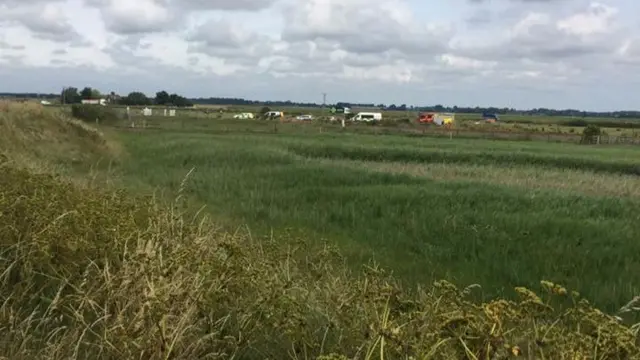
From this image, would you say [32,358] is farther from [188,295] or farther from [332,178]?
[332,178]

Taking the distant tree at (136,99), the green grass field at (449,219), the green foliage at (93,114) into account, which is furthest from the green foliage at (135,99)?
the green grass field at (449,219)

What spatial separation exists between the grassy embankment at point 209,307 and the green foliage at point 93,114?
58307 mm

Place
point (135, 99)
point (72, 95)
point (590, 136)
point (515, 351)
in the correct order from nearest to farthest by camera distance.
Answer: point (515, 351) < point (590, 136) < point (72, 95) < point (135, 99)

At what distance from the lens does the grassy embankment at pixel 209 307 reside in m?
3.48

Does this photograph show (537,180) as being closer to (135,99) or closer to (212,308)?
(212,308)

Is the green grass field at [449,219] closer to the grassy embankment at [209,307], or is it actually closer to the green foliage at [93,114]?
the grassy embankment at [209,307]

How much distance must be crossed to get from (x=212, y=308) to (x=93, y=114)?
62423 millimetres

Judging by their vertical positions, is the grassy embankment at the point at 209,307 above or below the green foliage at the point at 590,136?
above

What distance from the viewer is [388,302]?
13.5 ft

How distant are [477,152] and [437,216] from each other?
23.0 meters

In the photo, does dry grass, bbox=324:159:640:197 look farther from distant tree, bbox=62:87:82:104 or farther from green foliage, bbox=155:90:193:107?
green foliage, bbox=155:90:193:107

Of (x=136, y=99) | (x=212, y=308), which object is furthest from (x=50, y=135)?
(x=136, y=99)

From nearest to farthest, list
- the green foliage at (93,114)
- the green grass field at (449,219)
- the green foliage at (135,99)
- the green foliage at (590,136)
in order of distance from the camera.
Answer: the green grass field at (449,219), the green foliage at (93,114), the green foliage at (590,136), the green foliage at (135,99)

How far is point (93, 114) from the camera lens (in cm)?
6303
